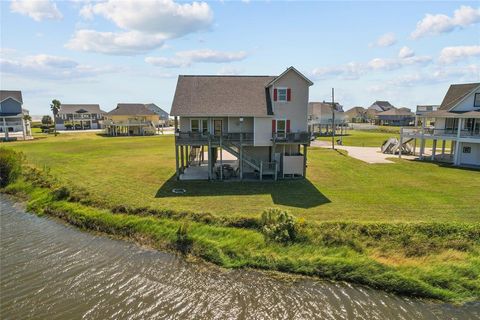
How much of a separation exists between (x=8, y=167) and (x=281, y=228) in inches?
1110

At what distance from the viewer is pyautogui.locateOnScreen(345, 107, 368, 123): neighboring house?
435ft

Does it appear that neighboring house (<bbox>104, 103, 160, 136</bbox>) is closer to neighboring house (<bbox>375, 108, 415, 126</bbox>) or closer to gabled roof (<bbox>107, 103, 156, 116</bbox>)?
gabled roof (<bbox>107, 103, 156, 116</bbox>)

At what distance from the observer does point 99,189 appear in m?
23.6

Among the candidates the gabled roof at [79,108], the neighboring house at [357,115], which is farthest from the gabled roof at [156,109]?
the neighboring house at [357,115]

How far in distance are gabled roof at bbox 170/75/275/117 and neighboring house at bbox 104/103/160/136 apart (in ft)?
158

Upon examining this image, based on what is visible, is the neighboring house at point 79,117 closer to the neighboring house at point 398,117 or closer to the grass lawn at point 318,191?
the grass lawn at point 318,191

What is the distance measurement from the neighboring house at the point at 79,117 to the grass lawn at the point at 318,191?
2429 inches

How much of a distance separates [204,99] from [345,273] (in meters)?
18.7

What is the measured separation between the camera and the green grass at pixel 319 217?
13680 millimetres

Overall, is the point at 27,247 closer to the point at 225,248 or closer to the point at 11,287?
the point at 11,287

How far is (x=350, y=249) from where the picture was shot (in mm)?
14836

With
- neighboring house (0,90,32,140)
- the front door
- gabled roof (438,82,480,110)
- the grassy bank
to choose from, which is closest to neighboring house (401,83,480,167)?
gabled roof (438,82,480,110)

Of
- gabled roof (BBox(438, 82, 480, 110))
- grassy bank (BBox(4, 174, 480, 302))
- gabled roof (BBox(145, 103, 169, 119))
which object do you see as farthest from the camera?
gabled roof (BBox(145, 103, 169, 119))

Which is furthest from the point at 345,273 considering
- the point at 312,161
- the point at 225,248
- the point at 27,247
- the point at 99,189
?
the point at 312,161
